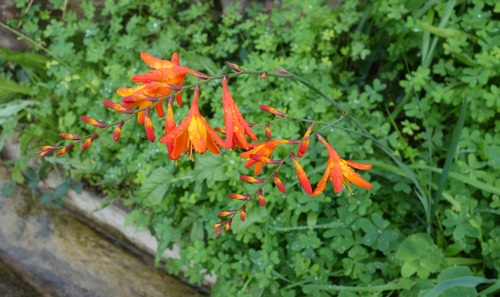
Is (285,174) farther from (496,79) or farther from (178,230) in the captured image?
(496,79)

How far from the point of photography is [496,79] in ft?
9.13

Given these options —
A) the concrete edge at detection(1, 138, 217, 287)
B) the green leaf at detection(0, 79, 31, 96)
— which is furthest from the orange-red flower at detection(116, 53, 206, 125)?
the green leaf at detection(0, 79, 31, 96)

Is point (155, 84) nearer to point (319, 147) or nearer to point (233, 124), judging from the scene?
point (233, 124)

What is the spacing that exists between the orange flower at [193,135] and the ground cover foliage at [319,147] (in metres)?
0.95

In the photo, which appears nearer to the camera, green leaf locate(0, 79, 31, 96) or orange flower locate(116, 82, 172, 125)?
orange flower locate(116, 82, 172, 125)

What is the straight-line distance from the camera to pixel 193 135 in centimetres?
159

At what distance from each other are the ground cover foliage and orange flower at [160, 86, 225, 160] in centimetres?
95

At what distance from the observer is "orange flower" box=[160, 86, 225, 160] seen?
5.15 ft

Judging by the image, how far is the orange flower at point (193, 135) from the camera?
61.8 inches

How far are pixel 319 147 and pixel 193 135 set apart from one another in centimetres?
133

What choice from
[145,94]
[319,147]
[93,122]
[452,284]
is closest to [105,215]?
[319,147]

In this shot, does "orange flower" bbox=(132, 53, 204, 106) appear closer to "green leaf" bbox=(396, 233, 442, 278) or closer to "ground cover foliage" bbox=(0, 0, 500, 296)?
"ground cover foliage" bbox=(0, 0, 500, 296)

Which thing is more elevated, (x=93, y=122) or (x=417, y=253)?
(x=93, y=122)

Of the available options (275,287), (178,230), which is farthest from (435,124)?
(178,230)
